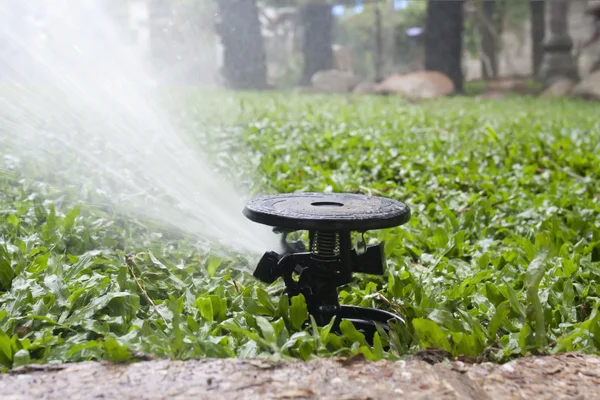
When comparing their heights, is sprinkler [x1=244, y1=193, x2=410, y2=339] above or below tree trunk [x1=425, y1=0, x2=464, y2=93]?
below

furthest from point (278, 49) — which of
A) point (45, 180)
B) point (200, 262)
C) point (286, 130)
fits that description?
point (200, 262)

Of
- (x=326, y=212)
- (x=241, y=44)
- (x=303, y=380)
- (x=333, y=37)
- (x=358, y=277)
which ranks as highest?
(x=333, y=37)

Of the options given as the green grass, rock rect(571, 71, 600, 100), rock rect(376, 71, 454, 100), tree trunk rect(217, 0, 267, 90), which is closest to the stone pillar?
rock rect(571, 71, 600, 100)

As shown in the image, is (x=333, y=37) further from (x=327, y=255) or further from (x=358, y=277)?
(x=327, y=255)

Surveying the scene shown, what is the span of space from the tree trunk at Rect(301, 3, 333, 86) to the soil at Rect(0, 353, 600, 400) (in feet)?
49.6

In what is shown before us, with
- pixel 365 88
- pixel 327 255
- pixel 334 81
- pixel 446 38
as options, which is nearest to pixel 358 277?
pixel 327 255

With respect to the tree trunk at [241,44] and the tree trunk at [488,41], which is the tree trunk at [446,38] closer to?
the tree trunk at [488,41]

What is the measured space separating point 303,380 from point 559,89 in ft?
43.0

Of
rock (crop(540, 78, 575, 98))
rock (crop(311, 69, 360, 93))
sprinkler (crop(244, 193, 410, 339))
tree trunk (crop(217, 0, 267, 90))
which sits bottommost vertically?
rock (crop(540, 78, 575, 98))

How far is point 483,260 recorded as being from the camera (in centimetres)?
280

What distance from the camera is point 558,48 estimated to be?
1509cm

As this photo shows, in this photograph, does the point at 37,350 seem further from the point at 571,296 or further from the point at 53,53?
the point at 53,53

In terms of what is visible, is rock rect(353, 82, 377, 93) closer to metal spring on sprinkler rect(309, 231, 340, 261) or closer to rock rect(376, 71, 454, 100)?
rock rect(376, 71, 454, 100)

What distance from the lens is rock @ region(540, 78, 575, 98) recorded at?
13.2 metres
